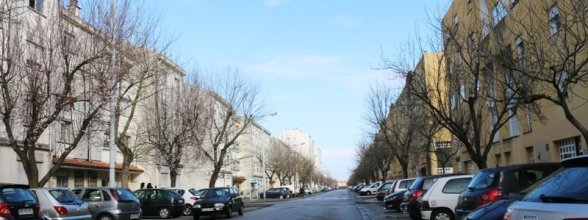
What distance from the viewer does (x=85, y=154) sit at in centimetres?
3622

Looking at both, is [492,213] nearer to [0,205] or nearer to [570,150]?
[0,205]

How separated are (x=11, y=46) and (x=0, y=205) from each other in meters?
8.04

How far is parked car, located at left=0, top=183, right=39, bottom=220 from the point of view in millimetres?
12742

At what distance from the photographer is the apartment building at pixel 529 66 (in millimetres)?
14648

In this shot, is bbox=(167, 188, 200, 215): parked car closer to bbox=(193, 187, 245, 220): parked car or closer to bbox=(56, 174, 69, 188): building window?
bbox=(193, 187, 245, 220): parked car

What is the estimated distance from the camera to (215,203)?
26.0 meters

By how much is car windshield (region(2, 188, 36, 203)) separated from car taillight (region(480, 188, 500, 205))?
9807mm

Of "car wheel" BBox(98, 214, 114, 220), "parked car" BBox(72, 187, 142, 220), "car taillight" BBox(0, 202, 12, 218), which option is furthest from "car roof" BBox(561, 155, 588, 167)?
"car wheel" BBox(98, 214, 114, 220)

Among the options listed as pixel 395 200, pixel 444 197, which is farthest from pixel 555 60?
pixel 395 200

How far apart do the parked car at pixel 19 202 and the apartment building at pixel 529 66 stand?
38.6ft

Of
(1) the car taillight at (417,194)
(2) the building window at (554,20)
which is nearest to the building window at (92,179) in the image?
(1) the car taillight at (417,194)

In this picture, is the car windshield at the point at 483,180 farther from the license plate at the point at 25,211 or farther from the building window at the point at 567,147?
the building window at the point at 567,147

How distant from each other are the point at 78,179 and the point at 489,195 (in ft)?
99.1

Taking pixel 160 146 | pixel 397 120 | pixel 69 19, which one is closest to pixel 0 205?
pixel 69 19
